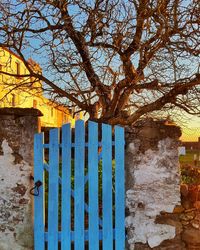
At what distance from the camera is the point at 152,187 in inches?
139

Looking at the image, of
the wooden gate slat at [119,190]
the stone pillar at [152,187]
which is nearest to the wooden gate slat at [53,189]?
the wooden gate slat at [119,190]

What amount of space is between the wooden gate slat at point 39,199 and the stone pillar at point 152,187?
0.97 meters

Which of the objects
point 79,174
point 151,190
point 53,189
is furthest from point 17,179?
point 151,190

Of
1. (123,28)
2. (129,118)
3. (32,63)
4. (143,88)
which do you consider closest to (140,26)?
(123,28)

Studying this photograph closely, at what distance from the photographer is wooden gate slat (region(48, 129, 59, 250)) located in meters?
3.47

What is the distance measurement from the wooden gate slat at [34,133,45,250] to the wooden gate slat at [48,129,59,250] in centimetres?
9

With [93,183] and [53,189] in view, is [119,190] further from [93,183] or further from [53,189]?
[53,189]

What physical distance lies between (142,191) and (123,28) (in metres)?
3.06

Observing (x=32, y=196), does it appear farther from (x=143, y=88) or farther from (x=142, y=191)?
(x=143, y=88)

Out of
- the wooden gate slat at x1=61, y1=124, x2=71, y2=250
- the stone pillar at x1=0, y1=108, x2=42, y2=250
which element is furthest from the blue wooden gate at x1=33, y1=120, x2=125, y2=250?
the stone pillar at x1=0, y1=108, x2=42, y2=250

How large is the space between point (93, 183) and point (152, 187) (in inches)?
26.7

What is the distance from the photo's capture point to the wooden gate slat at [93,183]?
3436 millimetres

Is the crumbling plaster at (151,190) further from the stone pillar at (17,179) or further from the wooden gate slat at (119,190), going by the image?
the stone pillar at (17,179)

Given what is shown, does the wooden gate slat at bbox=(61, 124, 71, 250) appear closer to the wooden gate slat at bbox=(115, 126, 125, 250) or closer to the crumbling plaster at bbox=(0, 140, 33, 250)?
the crumbling plaster at bbox=(0, 140, 33, 250)
